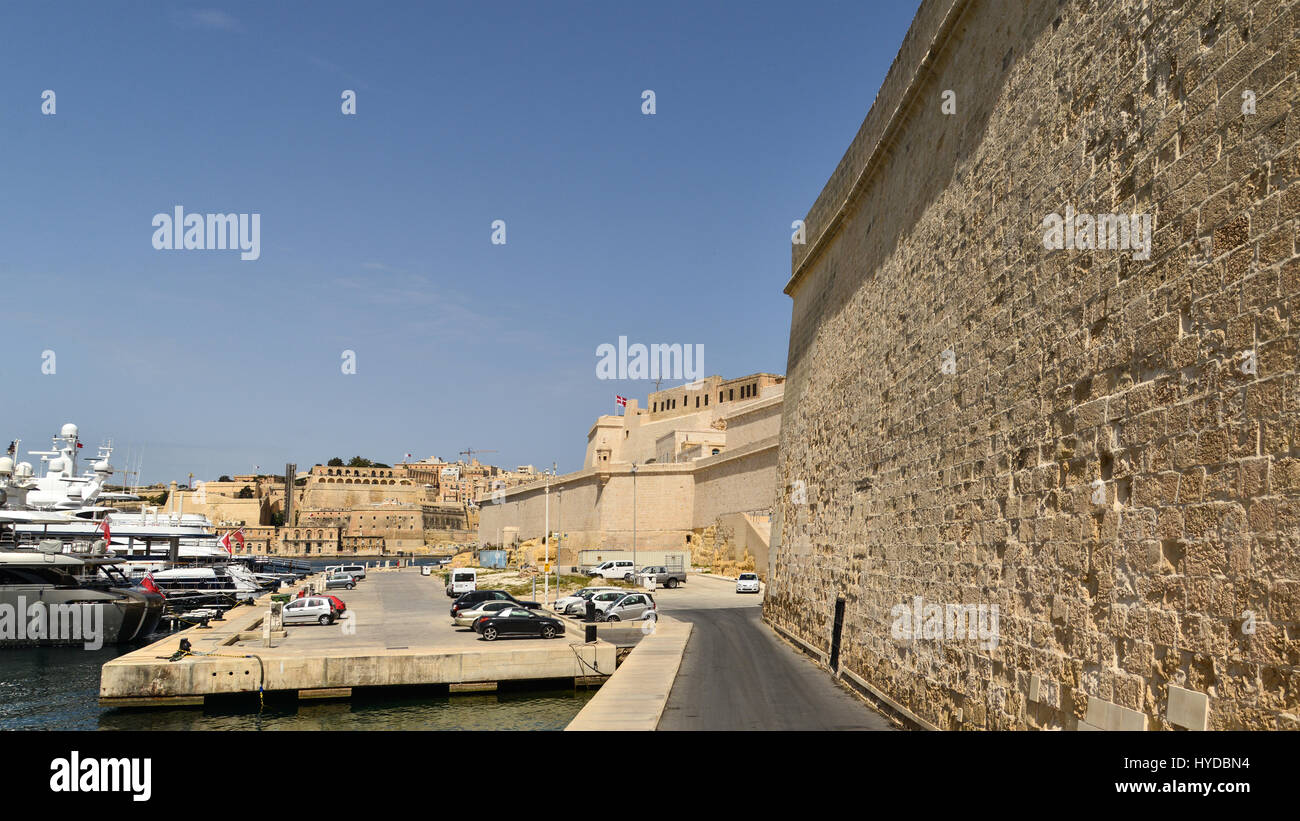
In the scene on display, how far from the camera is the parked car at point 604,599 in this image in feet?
100

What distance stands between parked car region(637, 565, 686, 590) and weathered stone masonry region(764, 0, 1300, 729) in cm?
3241

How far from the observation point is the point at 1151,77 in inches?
258

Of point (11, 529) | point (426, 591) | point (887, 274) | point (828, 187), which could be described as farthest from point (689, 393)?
point (887, 274)

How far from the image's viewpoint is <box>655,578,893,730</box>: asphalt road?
39.9ft

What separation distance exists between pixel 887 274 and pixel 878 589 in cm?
535

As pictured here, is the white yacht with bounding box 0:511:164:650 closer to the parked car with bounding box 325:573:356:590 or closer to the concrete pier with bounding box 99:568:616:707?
the concrete pier with bounding box 99:568:616:707

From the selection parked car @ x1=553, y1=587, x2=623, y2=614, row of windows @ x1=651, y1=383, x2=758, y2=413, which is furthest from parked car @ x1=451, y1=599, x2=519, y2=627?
row of windows @ x1=651, y1=383, x2=758, y2=413

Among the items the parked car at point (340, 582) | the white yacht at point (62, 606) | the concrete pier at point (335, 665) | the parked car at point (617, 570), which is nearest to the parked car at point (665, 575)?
the parked car at point (617, 570)

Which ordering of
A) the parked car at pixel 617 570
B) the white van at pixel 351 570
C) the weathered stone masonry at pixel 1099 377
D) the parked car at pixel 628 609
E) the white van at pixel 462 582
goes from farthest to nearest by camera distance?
the white van at pixel 351 570, the parked car at pixel 617 570, the white van at pixel 462 582, the parked car at pixel 628 609, the weathered stone masonry at pixel 1099 377

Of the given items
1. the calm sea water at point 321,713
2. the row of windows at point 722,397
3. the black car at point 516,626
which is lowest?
the calm sea water at point 321,713

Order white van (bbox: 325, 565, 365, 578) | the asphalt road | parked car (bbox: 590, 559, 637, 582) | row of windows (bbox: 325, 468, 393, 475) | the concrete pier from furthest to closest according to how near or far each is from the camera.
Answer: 1. row of windows (bbox: 325, 468, 393, 475)
2. white van (bbox: 325, 565, 365, 578)
3. parked car (bbox: 590, 559, 637, 582)
4. the concrete pier
5. the asphalt road

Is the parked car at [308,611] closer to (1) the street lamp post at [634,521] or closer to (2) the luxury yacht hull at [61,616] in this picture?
(2) the luxury yacht hull at [61,616]

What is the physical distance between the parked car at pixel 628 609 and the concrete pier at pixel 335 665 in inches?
150
